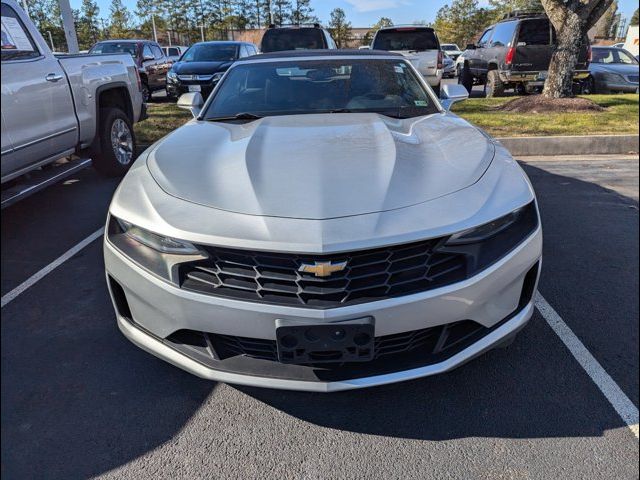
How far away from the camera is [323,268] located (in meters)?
1.72

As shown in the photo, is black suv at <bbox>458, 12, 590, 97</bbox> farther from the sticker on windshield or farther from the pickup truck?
the sticker on windshield

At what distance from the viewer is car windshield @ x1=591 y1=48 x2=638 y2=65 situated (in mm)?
12500

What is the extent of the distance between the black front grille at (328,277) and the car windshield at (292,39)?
10.4 m

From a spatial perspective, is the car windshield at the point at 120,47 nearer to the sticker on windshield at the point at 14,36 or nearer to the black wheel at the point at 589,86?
the sticker on windshield at the point at 14,36

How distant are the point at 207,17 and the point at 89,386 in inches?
473

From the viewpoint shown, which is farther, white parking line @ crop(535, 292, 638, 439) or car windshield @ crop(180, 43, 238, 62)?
car windshield @ crop(180, 43, 238, 62)

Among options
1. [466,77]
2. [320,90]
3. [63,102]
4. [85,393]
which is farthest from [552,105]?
[85,393]

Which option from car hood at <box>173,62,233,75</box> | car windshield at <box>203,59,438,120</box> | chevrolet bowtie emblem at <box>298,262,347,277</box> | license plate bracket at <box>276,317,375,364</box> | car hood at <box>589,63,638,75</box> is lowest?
car hood at <box>589,63,638,75</box>

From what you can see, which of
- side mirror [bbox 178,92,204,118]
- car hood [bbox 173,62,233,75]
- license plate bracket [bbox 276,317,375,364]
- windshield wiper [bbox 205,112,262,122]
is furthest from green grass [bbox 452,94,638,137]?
license plate bracket [bbox 276,317,375,364]

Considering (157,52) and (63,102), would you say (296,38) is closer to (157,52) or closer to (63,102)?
(157,52)

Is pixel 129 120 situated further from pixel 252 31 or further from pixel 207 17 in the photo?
pixel 252 31

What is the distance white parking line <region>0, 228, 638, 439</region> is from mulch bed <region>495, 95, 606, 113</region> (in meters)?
6.39

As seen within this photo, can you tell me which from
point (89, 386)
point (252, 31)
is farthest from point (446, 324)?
point (252, 31)

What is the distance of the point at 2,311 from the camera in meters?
1.07
